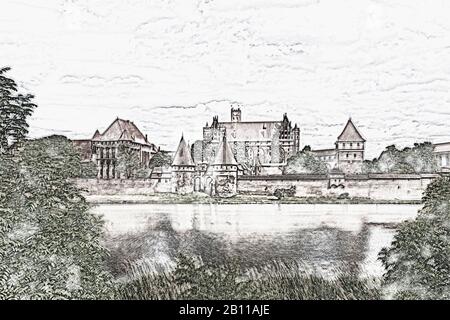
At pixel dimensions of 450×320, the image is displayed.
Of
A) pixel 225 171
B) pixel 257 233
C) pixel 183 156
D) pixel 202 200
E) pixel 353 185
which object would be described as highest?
pixel 183 156

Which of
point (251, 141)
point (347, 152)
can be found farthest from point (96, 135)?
point (347, 152)

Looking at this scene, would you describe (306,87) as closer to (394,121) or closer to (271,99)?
(271,99)

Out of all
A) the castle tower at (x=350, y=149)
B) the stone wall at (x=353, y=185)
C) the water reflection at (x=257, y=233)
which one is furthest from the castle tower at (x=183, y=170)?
the castle tower at (x=350, y=149)

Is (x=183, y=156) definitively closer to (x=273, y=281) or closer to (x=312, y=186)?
(x=312, y=186)

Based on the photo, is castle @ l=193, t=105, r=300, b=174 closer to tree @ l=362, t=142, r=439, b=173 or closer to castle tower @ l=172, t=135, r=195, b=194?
castle tower @ l=172, t=135, r=195, b=194

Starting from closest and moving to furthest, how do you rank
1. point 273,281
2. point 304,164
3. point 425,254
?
point 425,254 < point 273,281 < point 304,164

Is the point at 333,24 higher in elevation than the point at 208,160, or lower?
higher

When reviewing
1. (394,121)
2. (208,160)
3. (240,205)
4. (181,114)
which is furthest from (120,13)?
(394,121)
